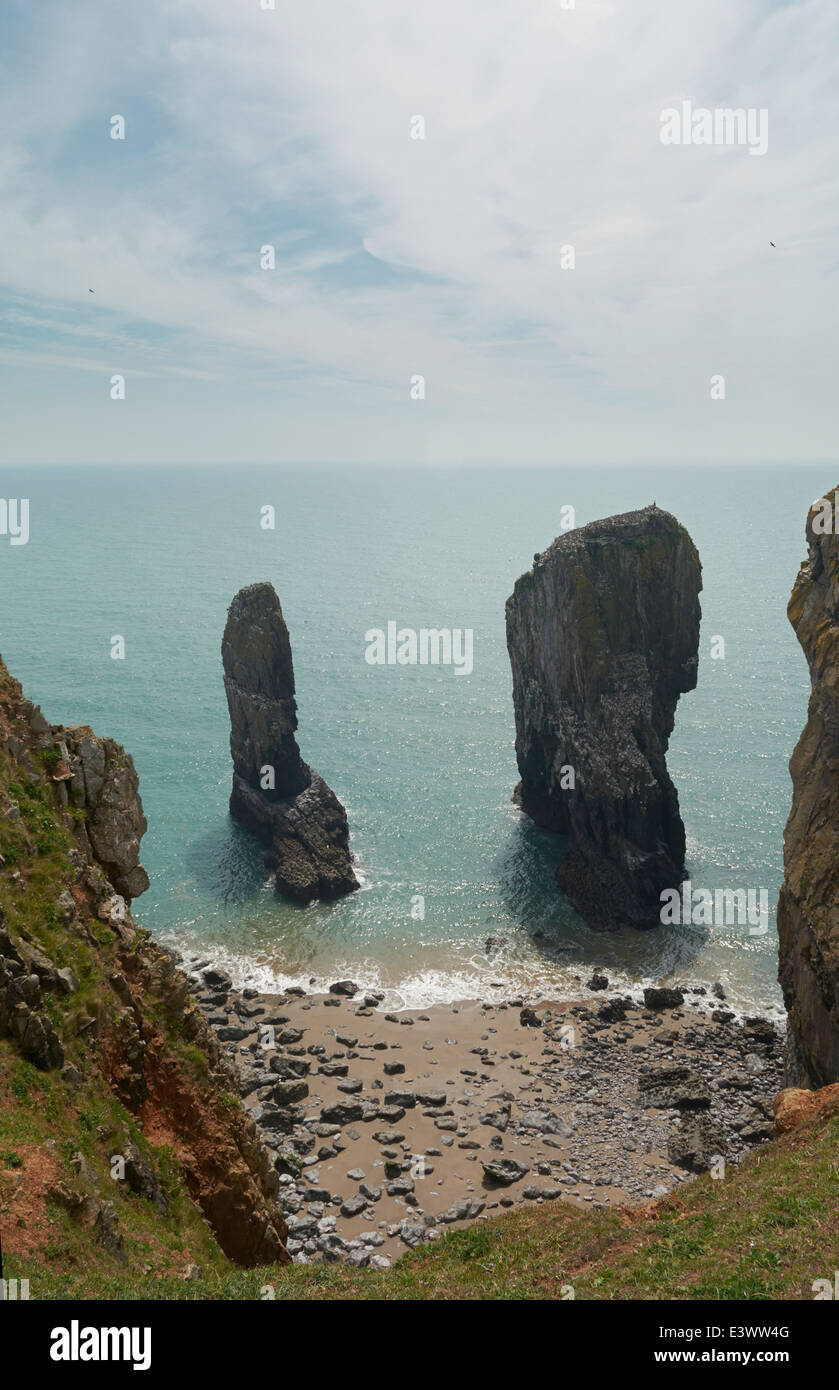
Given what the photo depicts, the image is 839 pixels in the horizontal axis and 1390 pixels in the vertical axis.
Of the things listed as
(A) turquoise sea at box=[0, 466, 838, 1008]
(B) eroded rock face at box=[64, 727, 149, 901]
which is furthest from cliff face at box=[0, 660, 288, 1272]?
(A) turquoise sea at box=[0, 466, 838, 1008]

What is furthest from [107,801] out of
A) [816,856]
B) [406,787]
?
[406,787]

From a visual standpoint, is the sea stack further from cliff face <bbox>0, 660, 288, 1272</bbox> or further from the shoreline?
cliff face <bbox>0, 660, 288, 1272</bbox>

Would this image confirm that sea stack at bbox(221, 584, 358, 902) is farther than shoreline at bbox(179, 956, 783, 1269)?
Yes

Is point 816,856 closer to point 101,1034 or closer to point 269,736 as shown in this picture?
point 101,1034

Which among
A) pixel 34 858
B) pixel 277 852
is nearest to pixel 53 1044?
pixel 34 858

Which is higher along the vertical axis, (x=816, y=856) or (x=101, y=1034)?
(x=816, y=856)
